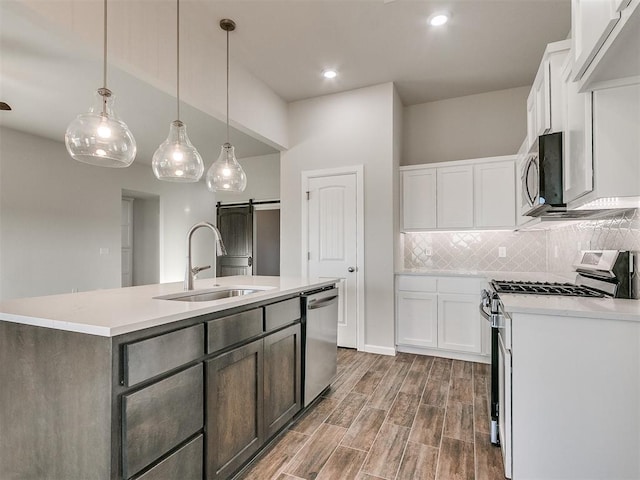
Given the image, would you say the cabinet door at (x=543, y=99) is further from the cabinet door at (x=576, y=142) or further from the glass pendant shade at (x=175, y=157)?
the glass pendant shade at (x=175, y=157)

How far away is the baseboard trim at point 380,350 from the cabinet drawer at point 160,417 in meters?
2.67

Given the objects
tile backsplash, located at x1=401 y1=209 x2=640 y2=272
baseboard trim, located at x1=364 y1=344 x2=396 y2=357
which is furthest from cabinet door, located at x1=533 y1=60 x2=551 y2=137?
baseboard trim, located at x1=364 y1=344 x2=396 y2=357

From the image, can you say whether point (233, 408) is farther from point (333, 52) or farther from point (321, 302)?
point (333, 52)

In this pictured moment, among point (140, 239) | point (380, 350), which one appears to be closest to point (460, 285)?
point (380, 350)

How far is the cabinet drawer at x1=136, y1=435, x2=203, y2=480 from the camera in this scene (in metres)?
1.25

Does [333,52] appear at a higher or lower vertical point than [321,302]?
higher

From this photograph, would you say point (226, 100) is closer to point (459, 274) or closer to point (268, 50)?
point (268, 50)

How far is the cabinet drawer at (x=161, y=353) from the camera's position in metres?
1.16

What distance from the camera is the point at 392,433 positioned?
215 cm

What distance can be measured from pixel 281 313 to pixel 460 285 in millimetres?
2273

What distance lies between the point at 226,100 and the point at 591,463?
3.57 metres

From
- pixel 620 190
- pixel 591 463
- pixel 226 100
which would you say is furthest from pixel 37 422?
pixel 226 100

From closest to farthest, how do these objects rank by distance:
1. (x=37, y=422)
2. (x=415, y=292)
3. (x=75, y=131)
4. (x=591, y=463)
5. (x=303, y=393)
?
(x=37, y=422), (x=591, y=463), (x=75, y=131), (x=303, y=393), (x=415, y=292)

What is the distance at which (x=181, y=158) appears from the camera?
230 centimetres
